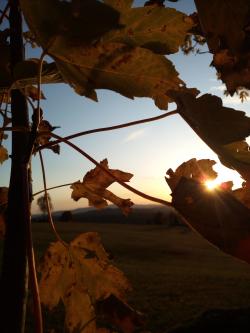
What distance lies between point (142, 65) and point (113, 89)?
6cm

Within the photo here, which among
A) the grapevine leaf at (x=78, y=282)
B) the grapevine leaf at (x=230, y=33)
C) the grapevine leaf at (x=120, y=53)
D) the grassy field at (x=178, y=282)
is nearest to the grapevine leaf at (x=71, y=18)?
the grapevine leaf at (x=120, y=53)

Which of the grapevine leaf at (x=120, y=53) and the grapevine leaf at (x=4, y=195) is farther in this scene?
the grapevine leaf at (x=4, y=195)

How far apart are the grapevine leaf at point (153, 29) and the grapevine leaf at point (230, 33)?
0.05m

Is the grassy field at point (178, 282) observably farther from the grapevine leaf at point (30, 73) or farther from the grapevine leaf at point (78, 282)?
the grapevine leaf at point (30, 73)

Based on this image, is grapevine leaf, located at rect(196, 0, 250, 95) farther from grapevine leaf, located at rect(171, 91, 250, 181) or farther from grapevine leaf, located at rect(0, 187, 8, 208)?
grapevine leaf, located at rect(0, 187, 8, 208)

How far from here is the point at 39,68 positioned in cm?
62

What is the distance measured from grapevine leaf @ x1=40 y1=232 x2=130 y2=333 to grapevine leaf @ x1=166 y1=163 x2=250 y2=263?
0.47 m

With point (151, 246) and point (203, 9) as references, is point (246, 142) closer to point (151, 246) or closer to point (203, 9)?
point (203, 9)

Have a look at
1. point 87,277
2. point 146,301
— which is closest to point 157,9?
point 87,277

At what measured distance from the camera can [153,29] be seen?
0.67 meters

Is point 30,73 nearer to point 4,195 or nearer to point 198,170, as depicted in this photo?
point 198,170

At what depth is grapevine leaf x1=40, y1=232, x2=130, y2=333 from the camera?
98 centimetres

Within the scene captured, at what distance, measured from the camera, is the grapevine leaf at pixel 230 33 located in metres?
0.64

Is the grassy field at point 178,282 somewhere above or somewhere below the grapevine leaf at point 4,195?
below
